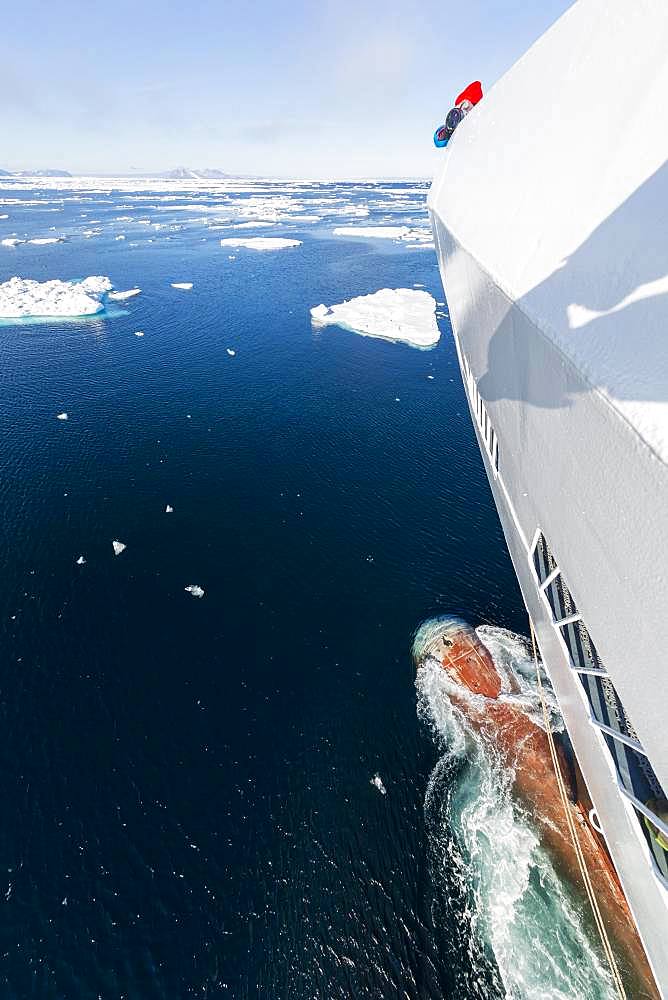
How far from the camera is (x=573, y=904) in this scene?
476 inches

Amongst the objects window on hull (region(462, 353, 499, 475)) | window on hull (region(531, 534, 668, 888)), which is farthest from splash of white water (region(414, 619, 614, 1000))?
window on hull (region(462, 353, 499, 475))

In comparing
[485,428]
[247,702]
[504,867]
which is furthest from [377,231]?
[504,867]

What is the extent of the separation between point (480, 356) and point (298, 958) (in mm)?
16003

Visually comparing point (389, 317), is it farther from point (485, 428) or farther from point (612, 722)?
point (612, 722)

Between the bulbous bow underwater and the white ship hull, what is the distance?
770 cm

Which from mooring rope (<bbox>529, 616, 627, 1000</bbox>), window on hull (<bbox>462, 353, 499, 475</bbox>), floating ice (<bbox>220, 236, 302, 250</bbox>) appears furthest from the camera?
floating ice (<bbox>220, 236, 302, 250</bbox>)

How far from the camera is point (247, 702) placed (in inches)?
648

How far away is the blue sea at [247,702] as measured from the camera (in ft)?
37.2

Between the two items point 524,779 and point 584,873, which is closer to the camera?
point 584,873

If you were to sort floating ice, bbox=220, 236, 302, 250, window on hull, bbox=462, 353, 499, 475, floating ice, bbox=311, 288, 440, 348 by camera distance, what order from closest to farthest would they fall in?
window on hull, bbox=462, 353, 499, 475
floating ice, bbox=311, 288, 440, 348
floating ice, bbox=220, 236, 302, 250

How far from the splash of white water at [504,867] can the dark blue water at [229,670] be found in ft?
1.79

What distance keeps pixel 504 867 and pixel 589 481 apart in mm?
14362

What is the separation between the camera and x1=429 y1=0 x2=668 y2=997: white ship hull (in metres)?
3.47

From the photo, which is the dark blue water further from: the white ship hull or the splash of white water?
the white ship hull
